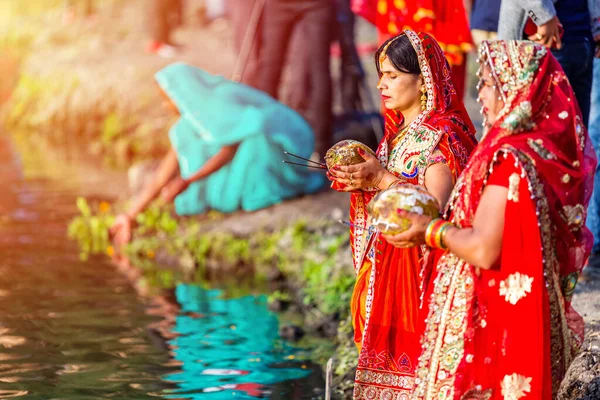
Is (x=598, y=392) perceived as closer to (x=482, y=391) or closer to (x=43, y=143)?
(x=482, y=391)

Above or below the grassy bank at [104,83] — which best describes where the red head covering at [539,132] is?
below

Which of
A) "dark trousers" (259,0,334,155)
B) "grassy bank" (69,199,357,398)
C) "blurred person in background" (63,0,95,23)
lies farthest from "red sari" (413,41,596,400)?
"blurred person in background" (63,0,95,23)

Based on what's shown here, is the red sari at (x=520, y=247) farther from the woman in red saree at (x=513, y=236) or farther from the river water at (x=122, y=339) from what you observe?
the river water at (x=122, y=339)

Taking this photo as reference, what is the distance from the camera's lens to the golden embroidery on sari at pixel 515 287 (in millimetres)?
2988

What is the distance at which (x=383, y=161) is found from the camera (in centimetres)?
381

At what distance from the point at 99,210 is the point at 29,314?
337 centimetres

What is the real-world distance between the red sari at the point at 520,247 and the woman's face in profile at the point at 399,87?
69cm

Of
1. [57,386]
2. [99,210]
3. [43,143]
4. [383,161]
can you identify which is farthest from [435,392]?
[43,143]

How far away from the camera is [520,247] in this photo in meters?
2.96

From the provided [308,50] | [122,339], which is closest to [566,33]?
[122,339]

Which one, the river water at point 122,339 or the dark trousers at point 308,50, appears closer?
the river water at point 122,339

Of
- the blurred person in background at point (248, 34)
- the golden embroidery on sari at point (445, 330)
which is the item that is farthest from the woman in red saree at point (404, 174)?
the blurred person in background at point (248, 34)

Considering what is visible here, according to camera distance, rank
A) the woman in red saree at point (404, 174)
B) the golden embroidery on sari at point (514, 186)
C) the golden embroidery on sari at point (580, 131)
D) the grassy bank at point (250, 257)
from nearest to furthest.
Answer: the golden embroidery on sari at point (514, 186), the golden embroidery on sari at point (580, 131), the woman in red saree at point (404, 174), the grassy bank at point (250, 257)

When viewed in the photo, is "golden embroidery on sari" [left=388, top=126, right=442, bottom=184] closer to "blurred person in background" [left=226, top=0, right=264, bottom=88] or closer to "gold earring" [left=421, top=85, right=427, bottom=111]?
"gold earring" [left=421, top=85, right=427, bottom=111]
